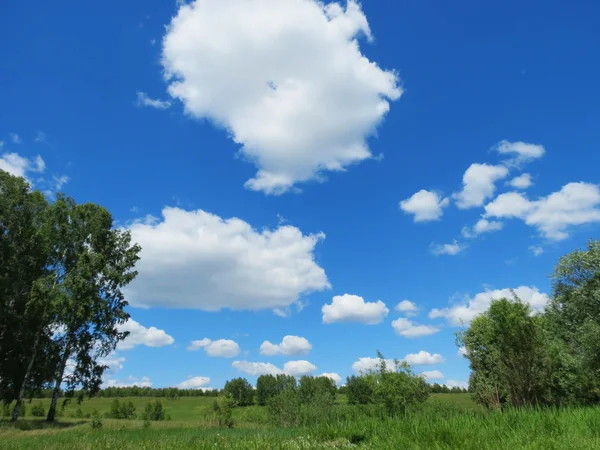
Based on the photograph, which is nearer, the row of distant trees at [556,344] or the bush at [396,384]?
the row of distant trees at [556,344]

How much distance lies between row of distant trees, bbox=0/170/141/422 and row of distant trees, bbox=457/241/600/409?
36.1 metres

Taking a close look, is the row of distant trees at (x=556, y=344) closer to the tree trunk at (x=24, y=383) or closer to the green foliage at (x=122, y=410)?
the tree trunk at (x=24, y=383)

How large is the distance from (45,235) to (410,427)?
40.8 metres

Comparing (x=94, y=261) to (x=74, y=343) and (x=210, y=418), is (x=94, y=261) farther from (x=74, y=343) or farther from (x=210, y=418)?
(x=210, y=418)

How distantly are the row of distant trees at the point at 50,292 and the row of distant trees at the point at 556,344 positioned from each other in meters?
36.1

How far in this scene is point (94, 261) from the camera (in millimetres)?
40438

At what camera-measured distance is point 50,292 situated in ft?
121

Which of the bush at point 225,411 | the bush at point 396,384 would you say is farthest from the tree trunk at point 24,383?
the bush at point 396,384

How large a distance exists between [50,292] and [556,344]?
152ft

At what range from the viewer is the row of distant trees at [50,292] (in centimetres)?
3772

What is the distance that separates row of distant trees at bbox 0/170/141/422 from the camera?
3772 centimetres

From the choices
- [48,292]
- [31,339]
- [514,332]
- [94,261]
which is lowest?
[514,332]

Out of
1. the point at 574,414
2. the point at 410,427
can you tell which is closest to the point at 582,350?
the point at 574,414

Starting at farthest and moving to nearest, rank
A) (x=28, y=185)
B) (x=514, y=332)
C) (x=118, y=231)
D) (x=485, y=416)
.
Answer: (x=118, y=231) < (x=28, y=185) < (x=514, y=332) < (x=485, y=416)
